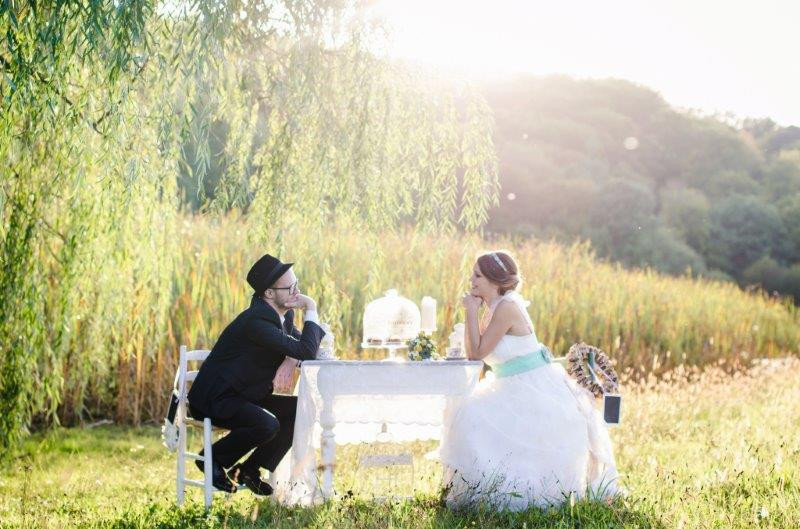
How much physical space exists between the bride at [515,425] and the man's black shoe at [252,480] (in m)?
0.97

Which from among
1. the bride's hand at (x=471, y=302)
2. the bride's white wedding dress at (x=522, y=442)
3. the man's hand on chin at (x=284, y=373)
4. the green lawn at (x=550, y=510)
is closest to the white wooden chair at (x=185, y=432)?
the green lawn at (x=550, y=510)

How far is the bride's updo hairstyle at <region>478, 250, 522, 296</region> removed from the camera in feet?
18.5

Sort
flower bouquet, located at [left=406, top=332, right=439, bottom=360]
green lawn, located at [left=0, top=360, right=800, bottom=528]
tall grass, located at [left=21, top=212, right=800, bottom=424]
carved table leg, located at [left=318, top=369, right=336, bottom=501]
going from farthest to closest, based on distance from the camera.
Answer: tall grass, located at [left=21, top=212, right=800, bottom=424], flower bouquet, located at [left=406, top=332, right=439, bottom=360], carved table leg, located at [left=318, top=369, right=336, bottom=501], green lawn, located at [left=0, top=360, right=800, bottom=528]

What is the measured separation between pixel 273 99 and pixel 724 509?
11.3 ft

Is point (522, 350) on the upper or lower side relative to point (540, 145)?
lower

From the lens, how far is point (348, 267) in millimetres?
13141

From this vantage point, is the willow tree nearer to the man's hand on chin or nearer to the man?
the man

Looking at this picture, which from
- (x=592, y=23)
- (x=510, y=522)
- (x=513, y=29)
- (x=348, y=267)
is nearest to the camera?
(x=510, y=522)

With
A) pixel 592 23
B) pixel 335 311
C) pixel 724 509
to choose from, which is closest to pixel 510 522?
pixel 724 509

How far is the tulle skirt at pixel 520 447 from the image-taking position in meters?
5.32

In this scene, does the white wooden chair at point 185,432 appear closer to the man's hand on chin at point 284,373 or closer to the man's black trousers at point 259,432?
the man's black trousers at point 259,432

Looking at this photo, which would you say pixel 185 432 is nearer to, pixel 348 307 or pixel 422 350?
pixel 422 350

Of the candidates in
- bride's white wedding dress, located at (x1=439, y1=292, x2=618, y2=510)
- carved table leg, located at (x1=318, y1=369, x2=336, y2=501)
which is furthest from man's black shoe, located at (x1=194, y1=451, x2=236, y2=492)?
bride's white wedding dress, located at (x1=439, y1=292, x2=618, y2=510)

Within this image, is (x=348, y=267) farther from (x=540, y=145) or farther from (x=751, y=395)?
(x=540, y=145)
